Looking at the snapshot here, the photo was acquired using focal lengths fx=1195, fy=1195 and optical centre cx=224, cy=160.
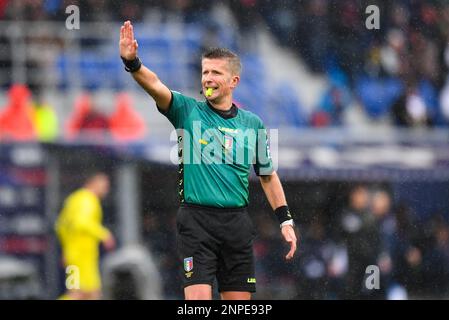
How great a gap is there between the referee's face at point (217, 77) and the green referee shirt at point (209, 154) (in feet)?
0.47

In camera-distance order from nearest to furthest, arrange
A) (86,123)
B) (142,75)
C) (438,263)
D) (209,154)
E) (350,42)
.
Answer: (142,75), (209,154), (438,263), (86,123), (350,42)

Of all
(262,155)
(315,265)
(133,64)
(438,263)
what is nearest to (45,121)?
(315,265)

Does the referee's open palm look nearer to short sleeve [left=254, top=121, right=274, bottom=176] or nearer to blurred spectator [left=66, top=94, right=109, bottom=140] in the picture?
short sleeve [left=254, top=121, right=274, bottom=176]

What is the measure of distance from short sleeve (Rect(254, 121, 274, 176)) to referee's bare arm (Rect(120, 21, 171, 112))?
616mm

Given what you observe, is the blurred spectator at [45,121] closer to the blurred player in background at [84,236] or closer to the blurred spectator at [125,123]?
the blurred spectator at [125,123]

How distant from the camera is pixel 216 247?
23.1 ft

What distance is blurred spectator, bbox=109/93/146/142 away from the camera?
48.7 ft

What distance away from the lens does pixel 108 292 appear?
1313 cm

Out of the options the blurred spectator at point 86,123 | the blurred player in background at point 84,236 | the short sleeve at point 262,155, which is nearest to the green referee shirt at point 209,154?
the short sleeve at point 262,155

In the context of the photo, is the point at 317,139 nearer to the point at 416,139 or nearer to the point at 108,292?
the point at 416,139

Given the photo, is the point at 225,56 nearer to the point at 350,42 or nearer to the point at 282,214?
the point at 282,214

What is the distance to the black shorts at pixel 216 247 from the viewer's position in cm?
695

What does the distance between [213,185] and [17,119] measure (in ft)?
27.3

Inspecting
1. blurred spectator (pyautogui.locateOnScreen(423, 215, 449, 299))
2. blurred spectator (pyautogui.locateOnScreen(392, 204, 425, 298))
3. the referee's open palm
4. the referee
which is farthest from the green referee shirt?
blurred spectator (pyautogui.locateOnScreen(423, 215, 449, 299))
